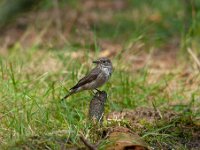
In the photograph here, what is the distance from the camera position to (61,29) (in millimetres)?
12359

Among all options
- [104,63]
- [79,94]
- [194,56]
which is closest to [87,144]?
[104,63]

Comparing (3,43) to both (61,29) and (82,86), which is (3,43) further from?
(82,86)

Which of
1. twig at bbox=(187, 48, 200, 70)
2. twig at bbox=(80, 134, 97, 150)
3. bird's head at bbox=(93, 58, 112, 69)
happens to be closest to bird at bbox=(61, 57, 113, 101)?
bird's head at bbox=(93, 58, 112, 69)

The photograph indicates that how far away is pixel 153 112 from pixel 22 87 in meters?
1.48

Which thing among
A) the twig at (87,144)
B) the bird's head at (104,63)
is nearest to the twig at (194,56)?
the bird's head at (104,63)

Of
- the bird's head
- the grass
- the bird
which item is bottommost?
the grass

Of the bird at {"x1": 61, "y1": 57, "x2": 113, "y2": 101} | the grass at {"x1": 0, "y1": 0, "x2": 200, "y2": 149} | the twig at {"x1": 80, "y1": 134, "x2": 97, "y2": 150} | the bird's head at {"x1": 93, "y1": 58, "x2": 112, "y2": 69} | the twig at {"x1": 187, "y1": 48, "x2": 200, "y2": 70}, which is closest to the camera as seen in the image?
the twig at {"x1": 80, "y1": 134, "x2": 97, "y2": 150}

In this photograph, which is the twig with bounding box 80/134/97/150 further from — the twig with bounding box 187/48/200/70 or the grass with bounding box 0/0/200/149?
the twig with bounding box 187/48/200/70

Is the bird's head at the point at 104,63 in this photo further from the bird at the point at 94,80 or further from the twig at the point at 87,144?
the twig at the point at 87,144

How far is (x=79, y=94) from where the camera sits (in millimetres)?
8102

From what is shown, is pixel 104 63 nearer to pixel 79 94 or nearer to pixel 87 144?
pixel 79 94

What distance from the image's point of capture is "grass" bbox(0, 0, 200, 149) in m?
6.55

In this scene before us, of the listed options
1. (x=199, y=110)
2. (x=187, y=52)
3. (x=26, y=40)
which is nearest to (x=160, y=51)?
(x=187, y=52)

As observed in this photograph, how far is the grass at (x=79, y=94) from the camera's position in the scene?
655cm
